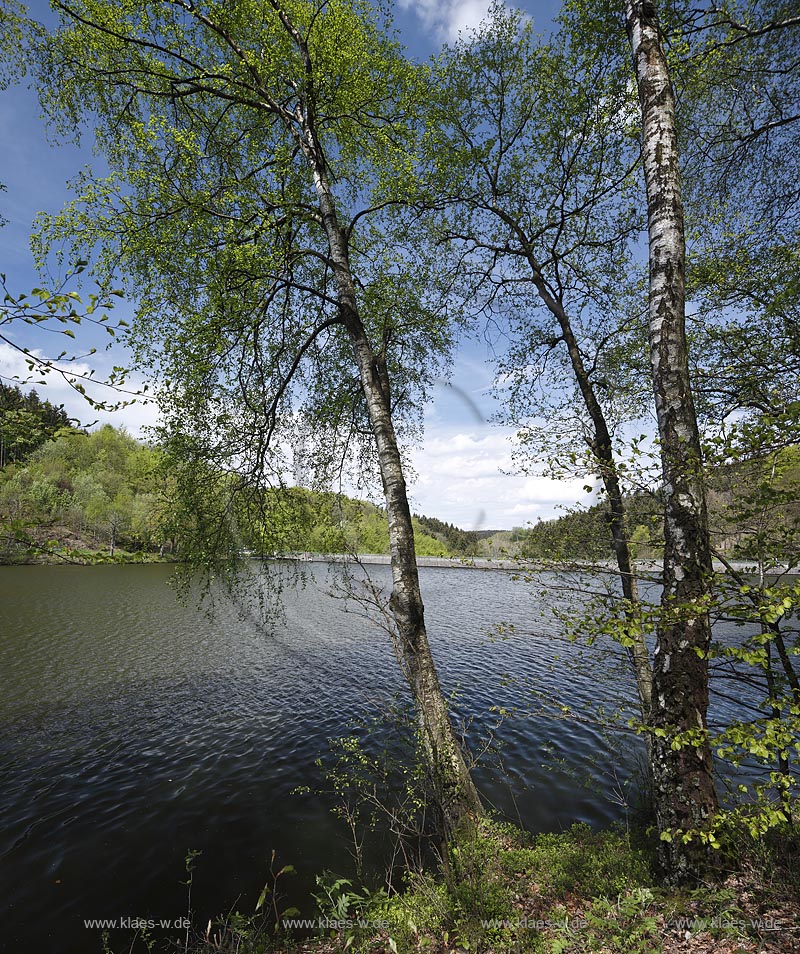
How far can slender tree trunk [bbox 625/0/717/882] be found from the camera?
3.80m

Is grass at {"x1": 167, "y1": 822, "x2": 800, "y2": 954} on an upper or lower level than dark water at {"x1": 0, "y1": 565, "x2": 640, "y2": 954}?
upper

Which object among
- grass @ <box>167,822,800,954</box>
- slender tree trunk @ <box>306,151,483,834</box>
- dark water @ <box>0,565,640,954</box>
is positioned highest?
slender tree trunk @ <box>306,151,483,834</box>

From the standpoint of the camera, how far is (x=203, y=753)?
35.7 ft

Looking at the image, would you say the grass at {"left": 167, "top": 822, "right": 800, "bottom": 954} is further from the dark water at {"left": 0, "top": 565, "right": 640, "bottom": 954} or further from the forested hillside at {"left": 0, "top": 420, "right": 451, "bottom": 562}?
the forested hillside at {"left": 0, "top": 420, "right": 451, "bottom": 562}

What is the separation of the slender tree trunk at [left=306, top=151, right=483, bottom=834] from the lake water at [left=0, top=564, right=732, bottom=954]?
1162 millimetres

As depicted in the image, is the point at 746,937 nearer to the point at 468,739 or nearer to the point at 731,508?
the point at 731,508

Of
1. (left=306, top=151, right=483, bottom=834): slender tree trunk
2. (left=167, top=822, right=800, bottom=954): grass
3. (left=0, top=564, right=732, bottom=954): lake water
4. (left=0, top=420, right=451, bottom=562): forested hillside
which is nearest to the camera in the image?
(left=0, top=420, right=451, bottom=562): forested hillside

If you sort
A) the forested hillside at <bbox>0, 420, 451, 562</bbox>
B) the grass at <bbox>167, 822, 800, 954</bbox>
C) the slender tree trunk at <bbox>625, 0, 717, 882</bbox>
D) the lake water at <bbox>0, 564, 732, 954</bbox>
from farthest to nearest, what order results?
the lake water at <bbox>0, 564, 732, 954</bbox>
the slender tree trunk at <bbox>625, 0, 717, 882</bbox>
the grass at <bbox>167, 822, 800, 954</bbox>
the forested hillside at <bbox>0, 420, 451, 562</bbox>

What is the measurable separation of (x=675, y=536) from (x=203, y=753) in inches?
478

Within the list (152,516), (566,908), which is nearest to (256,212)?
(152,516)

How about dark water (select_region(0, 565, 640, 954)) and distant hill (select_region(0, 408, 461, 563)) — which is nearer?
distant hill (select_region(0, 408, 461, 563))

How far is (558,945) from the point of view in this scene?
133 inches

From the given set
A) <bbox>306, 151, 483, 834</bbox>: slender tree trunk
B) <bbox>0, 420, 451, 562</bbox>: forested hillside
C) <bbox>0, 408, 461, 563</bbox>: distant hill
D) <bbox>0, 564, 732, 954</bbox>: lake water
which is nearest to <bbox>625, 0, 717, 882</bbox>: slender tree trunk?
<bbox>0, 564, 732, 954</bbox>: lake water

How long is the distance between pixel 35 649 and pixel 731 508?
81.2 feet
